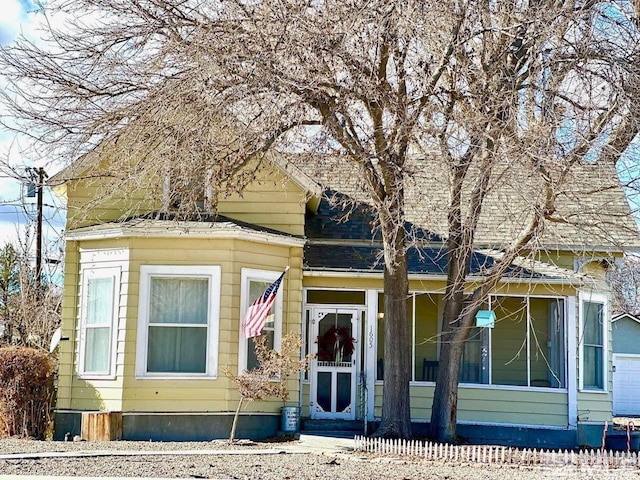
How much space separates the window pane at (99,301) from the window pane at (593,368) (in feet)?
32.7

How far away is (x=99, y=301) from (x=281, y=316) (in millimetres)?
3515

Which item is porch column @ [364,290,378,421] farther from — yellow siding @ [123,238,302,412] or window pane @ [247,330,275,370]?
window pane @ [247,330,275,370]

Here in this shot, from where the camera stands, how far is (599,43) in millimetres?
13359

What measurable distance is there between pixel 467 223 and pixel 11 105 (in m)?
7.55

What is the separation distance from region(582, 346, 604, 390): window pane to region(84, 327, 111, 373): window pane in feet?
32.5

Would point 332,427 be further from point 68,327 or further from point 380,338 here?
point 68,327

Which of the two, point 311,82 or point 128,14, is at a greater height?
point 128,14

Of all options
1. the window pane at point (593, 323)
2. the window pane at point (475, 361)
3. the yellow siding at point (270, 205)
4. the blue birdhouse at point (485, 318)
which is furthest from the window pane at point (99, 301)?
the window pane at point (593, 323)

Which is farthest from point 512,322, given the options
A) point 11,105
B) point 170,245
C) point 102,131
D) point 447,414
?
point 11,105

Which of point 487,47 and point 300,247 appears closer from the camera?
point 487,47

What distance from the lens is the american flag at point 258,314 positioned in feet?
52.9

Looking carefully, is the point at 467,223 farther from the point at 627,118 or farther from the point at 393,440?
the point at 393,440

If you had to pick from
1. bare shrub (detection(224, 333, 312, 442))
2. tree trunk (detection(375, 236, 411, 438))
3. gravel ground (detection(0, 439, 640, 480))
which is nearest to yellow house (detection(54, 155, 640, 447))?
bare shrub (detection(224, 333, 312, 442))

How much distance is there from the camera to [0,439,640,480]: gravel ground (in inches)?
Answer: 453
